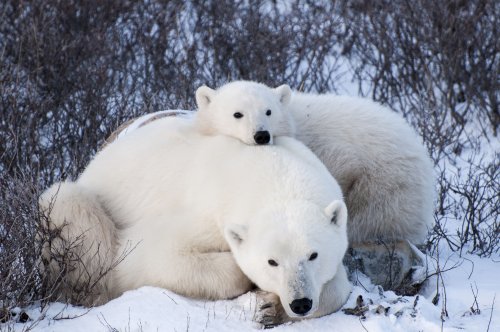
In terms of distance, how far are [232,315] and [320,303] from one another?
321 mm

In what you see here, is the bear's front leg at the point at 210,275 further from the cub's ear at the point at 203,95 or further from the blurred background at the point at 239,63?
the blurred background at the point at 239,63

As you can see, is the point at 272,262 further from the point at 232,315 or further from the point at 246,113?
the point at 246,113

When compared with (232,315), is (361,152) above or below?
above

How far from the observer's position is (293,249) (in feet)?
10.0

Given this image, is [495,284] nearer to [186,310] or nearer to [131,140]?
[186,310]

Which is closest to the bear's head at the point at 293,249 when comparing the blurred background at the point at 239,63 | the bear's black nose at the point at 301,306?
the bear's black nose at the point at 301,306

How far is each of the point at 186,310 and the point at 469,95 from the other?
14.5ft

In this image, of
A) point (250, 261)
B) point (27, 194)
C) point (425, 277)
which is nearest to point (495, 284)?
point (425, 277)

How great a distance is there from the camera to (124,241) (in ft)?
12.0

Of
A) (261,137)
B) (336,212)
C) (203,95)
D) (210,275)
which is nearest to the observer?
→ (336,212)

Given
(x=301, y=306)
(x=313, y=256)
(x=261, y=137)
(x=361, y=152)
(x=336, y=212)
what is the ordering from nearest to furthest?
(x=301, y=306) → (x=313, y=256) → (x=336, y=212) → (x=261, y=137) → (x=361, y=152)

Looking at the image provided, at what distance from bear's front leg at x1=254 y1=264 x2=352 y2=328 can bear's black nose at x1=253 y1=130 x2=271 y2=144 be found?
65cm

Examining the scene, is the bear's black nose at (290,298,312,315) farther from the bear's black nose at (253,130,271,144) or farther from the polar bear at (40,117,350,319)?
the bear's black nose at (253,130,271,144)

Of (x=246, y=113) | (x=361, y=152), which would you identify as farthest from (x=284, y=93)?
(x=361, y=152)
